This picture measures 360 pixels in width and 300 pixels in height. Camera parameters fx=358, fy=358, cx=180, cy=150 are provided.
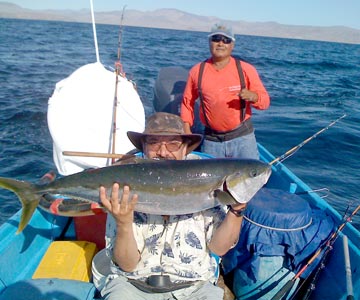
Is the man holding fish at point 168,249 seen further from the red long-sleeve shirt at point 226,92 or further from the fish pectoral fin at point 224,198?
the red long-sleeve shirt at point 226,92

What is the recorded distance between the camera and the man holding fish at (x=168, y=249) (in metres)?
2.87

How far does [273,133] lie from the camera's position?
1200 cm

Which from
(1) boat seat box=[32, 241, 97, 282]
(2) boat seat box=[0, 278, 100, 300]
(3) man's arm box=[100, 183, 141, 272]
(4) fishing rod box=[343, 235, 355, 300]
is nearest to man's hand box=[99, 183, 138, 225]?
(3) man's arm box=[100, 183, 141, 272]

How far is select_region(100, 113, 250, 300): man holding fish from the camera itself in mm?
2869

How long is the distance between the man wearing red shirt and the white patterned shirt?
2.33m

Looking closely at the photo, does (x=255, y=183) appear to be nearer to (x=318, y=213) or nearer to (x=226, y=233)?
(x=226, y=233)

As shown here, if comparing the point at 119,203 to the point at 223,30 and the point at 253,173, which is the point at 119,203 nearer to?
the point at 253,173

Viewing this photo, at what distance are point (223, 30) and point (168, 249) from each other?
343 cm

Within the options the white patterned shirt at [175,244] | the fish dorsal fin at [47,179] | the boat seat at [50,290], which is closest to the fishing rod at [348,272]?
the white patterned shirt at [175,244]

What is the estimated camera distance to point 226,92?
5207mm

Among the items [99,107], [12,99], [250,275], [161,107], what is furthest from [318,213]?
[12,99]

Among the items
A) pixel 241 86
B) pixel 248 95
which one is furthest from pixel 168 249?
pixel 241 86

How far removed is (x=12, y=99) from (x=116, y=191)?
41.5 feet

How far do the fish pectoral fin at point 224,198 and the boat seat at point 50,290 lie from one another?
145 cm
